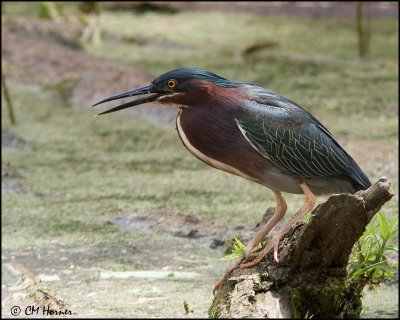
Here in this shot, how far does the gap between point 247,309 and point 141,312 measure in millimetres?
988

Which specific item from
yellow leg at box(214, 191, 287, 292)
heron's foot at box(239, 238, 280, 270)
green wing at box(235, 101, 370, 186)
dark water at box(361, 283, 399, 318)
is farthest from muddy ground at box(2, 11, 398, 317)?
green wing at box(235, 101, 370, 186)

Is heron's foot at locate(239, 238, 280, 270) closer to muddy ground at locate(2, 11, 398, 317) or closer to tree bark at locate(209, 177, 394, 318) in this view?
tree bark at locate(209, 177, 394, 318)

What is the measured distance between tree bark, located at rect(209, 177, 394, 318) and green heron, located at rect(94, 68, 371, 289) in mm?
146

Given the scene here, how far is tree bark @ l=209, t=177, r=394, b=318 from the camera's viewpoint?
2898mm

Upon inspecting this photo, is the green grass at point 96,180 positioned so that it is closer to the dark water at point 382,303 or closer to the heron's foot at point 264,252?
the dark water at point 382,303

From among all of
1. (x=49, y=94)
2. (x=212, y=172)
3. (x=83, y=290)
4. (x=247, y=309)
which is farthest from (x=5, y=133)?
(x=247, y=309)

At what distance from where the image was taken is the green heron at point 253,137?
3.28 m

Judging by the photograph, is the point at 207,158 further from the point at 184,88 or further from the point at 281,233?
the point at 281,233

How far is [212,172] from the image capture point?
19.6ft

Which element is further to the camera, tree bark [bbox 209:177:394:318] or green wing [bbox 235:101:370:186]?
green wing [bbox 235:101:370:186]

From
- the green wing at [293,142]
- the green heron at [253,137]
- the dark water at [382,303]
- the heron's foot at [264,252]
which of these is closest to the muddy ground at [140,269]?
the dark water at [382,303]

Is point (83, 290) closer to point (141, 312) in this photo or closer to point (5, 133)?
point (141, 312)

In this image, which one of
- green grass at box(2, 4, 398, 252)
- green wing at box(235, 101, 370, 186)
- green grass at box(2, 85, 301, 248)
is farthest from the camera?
green grass at box(2, 4, 398, 252)

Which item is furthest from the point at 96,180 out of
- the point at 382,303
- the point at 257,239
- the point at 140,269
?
the point at 257,239
